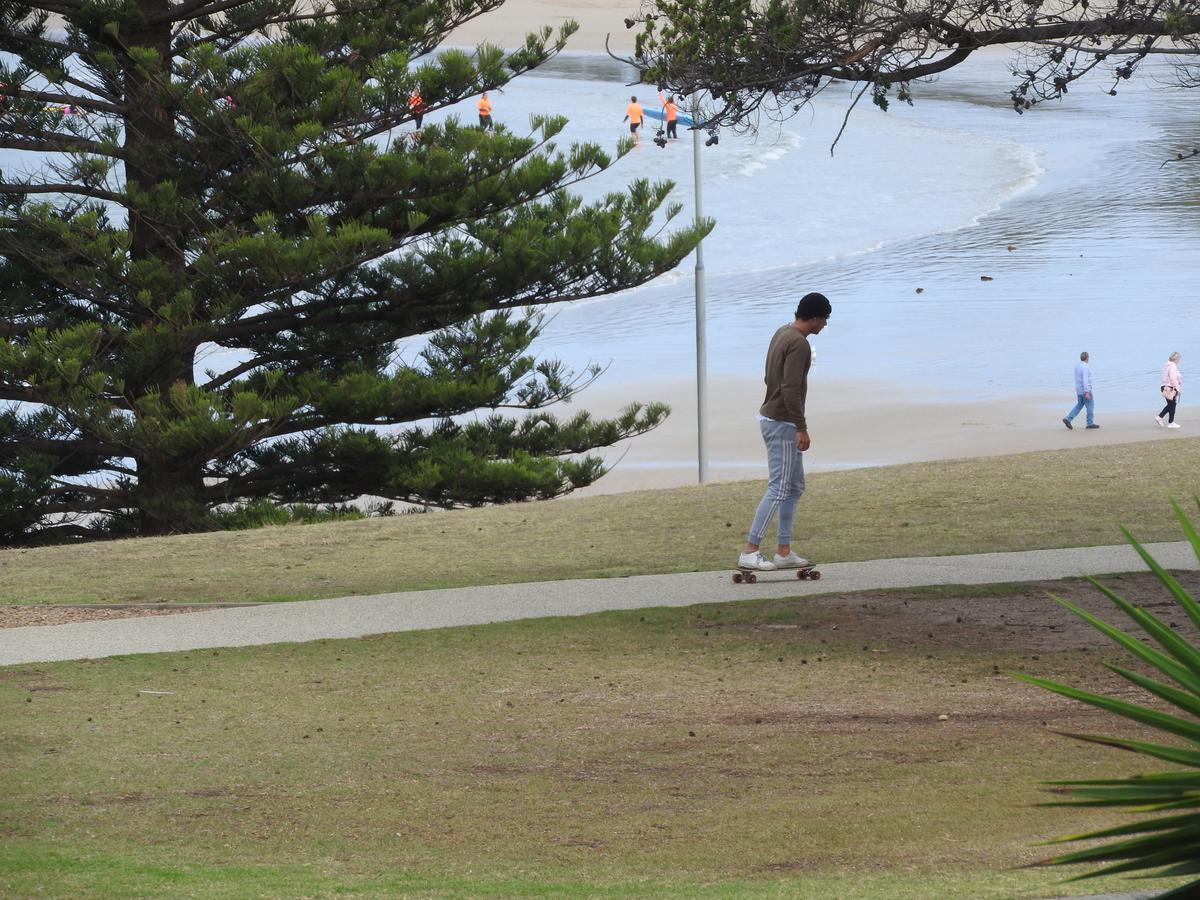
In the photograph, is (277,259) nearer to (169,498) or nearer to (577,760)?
(169,498)

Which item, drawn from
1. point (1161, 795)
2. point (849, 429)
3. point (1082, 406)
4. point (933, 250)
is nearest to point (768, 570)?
point (1161, 795)

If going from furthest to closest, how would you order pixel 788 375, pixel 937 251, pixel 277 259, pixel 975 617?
pixel 937 251, pixel 277 259, pixel 788 375, pixel 975 617

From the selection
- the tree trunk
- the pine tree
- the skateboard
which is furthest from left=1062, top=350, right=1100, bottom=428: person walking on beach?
the skateboard

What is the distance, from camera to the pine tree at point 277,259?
18.1 metres

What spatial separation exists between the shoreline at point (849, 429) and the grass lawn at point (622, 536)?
33.0 feet

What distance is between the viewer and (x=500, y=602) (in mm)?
9977

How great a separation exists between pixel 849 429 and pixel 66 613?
69.0 feet

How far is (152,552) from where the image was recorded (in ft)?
41.5

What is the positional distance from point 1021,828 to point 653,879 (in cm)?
135

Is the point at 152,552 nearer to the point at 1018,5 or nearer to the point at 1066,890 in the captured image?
the point at 1018,5

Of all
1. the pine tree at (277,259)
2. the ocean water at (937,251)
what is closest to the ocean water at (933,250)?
the ocean water at (937,251)

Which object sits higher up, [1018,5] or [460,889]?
[1018,5]

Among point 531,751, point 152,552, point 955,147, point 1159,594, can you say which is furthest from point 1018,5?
point 955,147

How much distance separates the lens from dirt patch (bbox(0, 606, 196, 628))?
9789 mm
